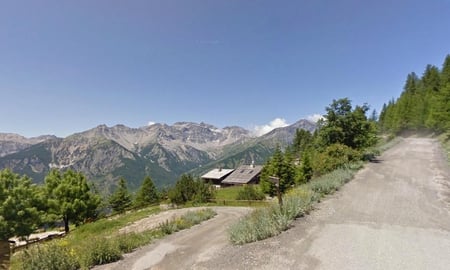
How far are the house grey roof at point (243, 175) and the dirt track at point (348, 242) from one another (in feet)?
202

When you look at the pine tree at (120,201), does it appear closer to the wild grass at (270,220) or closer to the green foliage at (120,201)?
the green foliage at (120,201)

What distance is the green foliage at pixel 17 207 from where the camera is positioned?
22.3 m

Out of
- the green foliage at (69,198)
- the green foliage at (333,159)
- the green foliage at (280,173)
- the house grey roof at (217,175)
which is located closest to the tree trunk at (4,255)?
the green foliage at (333,159)

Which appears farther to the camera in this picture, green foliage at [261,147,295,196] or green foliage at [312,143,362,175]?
green foliage at [261,147,295,196]

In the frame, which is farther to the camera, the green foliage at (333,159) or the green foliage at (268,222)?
the green foliage at (333,159)

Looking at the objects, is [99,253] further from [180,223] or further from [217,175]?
[217,175]

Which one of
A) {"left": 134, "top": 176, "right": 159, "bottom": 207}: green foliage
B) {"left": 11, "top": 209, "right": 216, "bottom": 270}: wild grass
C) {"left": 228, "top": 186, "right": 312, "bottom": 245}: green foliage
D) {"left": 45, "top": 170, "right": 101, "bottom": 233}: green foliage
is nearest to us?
{"left": 11, "top": 209, "right": 216, "bottom": 270}: wild grass

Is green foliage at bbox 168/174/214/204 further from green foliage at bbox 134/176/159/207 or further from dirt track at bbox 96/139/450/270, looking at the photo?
dirt track at bbox 96/139/450/270

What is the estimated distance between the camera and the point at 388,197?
1136 centimetres

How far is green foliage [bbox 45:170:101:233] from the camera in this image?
2877cm

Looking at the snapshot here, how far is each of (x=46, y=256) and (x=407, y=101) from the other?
81.3 metres

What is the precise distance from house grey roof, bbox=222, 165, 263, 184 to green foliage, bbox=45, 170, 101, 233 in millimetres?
46122

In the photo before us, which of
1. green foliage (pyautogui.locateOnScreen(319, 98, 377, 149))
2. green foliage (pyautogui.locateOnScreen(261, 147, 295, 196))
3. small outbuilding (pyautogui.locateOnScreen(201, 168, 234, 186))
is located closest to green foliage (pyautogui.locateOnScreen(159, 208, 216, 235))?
green foliage (pyautogui.locateOnScreen(319, 98, 377, 149))

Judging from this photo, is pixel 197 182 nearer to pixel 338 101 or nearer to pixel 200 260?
pixel 338 101
